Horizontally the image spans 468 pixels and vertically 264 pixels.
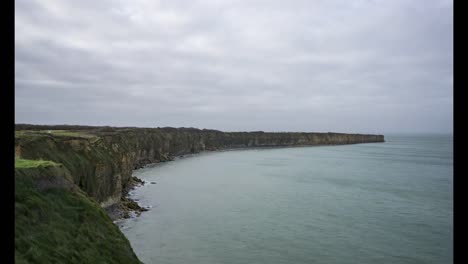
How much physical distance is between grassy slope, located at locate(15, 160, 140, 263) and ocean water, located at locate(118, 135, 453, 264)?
971 centimetres

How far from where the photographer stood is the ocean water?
3422cm

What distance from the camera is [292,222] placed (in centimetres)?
4531

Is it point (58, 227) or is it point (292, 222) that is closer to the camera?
point (58, 227)

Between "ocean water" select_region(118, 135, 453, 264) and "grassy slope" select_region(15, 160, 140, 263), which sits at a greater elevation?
"grassy slope" select_region(15, 160, 140, 263)

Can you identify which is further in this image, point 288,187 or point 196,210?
point 288,187

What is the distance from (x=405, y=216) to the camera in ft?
162

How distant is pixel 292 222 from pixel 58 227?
31933 mm

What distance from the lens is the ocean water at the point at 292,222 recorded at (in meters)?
34.2

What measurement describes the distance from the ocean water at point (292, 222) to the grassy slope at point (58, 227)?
9.71 meters

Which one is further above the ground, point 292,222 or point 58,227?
point 58,227
